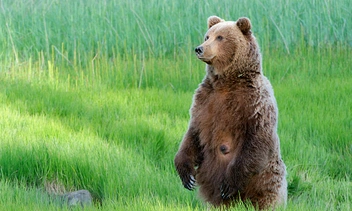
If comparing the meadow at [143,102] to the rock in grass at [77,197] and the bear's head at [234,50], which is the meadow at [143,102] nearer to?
the rock in grass at [77,197]

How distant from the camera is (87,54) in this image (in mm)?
8523

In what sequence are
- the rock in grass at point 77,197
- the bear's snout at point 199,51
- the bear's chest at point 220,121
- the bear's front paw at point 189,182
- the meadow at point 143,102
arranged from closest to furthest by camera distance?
the bear's snout at point 199,51
the bear's chest at point 220,121
the bear's front paw at point 189,182
the rock in grass at point 77,197
the meadow at point 143,102

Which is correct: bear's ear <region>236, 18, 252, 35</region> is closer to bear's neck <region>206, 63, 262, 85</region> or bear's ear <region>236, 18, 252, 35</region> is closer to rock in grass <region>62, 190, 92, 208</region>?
bear's neck <region>206, 63, 262, 85</region>

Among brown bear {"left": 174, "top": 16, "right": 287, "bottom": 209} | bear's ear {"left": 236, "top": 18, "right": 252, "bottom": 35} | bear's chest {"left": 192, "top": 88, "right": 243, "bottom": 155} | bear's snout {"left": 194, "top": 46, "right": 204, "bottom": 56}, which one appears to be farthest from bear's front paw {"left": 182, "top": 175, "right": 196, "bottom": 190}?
bear's ear {"left": 236, "top": 18, "right": 252, "bottom": 35}

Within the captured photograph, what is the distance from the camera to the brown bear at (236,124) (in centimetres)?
353

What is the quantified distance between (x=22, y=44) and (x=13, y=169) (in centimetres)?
387

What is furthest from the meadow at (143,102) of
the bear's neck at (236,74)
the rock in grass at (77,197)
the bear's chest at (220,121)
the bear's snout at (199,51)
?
the bear's snout at (199,51)

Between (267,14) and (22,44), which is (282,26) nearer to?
(267,14)

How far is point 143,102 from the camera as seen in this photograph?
21.2ft

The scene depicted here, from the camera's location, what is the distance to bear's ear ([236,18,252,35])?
361cm

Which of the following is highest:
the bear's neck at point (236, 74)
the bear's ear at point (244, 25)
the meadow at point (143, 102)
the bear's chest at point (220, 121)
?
the bear's ear at point (244, 25)

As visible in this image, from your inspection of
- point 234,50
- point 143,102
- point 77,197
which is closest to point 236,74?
point 234,50

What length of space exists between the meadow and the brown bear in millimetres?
204

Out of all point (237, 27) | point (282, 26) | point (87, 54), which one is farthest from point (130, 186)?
point (282, 26)
